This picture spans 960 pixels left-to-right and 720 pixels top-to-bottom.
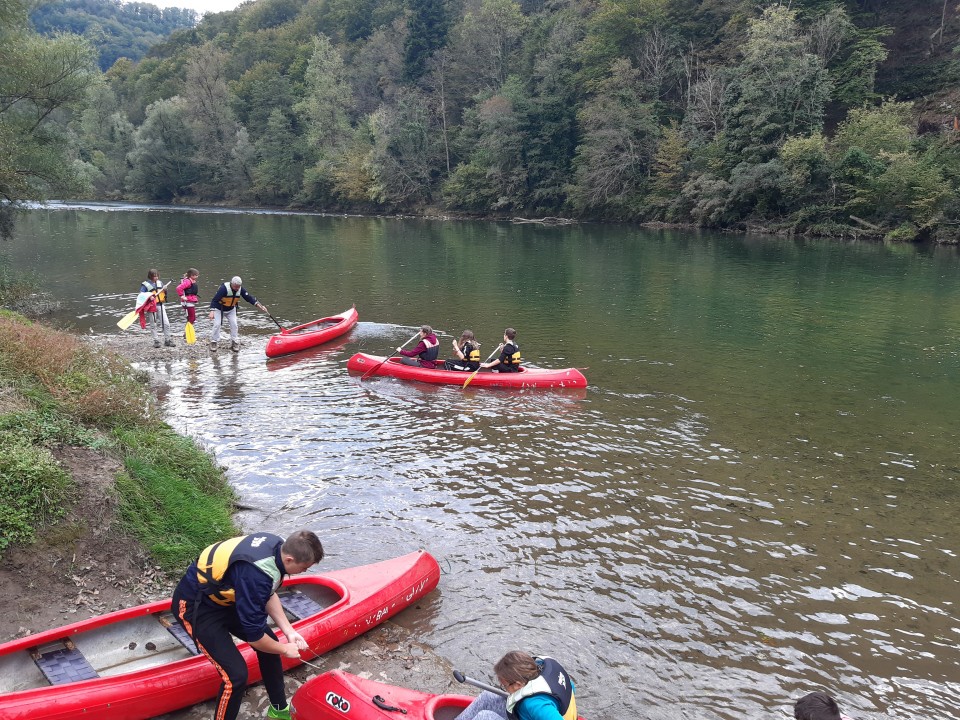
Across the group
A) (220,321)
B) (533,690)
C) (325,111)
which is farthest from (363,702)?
(325,111)

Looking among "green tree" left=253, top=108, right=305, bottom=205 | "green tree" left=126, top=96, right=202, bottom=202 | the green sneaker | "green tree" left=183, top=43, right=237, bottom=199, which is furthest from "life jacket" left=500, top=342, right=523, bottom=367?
"green tree" left=126, top=96, right=202, bottom=202

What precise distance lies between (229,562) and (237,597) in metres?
0.25

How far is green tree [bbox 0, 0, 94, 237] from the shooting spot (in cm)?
2202

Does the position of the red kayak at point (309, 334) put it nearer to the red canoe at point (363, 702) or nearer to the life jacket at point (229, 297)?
the life jacket at point (229, 297)

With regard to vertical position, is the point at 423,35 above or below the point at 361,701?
above

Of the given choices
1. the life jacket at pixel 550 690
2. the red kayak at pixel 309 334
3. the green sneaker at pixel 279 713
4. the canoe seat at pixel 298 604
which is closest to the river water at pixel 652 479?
the red kayak at pixel 309 334

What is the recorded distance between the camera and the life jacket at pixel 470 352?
15.4m

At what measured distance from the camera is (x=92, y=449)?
8039 mm

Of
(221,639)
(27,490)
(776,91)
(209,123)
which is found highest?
(209,123)

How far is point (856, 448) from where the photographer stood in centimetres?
1166

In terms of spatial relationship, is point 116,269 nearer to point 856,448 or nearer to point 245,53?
point 856,448

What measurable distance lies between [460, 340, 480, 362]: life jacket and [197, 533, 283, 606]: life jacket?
34.6 feet

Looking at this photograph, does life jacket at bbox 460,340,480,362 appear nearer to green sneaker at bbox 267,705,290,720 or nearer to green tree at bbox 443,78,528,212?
green sneaker at bbox 267,705,290,720

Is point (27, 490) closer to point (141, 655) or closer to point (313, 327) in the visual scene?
point (141, 655)
